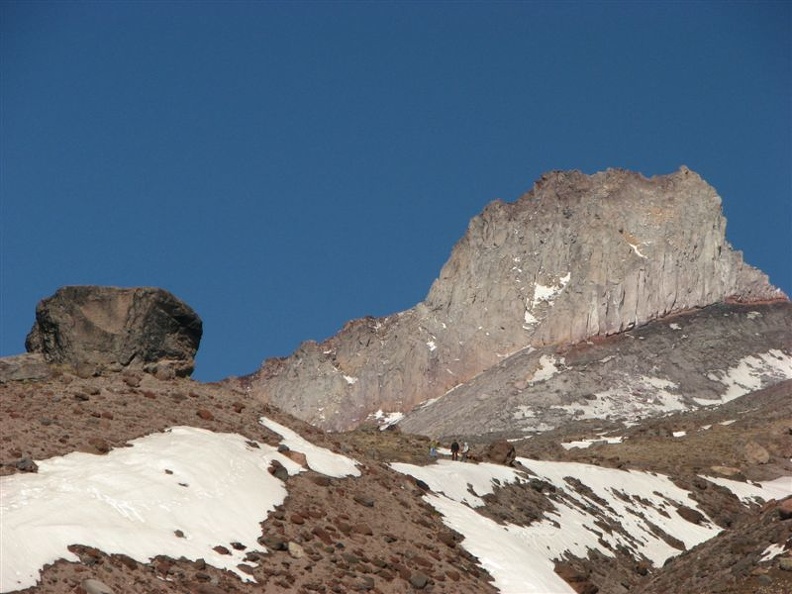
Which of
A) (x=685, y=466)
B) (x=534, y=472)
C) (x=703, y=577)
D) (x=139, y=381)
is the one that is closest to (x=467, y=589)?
(x=703, y=577)

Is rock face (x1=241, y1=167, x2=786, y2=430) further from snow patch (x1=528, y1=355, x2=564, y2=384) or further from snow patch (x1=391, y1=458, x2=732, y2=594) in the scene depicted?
snow patch (x1=391, y1=458, x2=732, y2=594)

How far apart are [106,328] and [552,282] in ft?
464

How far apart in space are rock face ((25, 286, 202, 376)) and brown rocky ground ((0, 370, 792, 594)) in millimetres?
941

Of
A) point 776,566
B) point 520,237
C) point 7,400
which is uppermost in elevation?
point 520,237

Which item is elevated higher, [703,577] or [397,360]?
[397,360]

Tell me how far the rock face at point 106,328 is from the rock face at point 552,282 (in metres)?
127

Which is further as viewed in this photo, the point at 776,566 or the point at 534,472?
the point at 534,472

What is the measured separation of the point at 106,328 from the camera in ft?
126

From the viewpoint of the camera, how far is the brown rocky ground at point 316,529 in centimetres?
2670

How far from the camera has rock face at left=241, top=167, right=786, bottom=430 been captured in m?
170

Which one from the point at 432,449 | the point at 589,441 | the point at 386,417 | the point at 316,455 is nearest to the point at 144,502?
the point at 316,455

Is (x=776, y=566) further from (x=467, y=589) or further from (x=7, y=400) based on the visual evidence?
(x=7, y=400)

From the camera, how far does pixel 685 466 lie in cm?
6134

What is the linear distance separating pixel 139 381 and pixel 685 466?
105 ft
